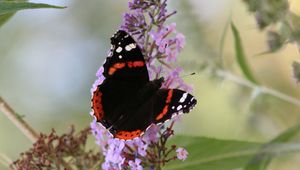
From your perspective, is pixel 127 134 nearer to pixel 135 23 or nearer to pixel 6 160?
pixel 135 23

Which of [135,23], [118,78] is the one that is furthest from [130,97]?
[135,23]

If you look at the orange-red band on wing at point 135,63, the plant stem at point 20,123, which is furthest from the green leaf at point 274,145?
the plant stem at point 20,123

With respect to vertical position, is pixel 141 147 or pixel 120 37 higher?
pixel 120 37

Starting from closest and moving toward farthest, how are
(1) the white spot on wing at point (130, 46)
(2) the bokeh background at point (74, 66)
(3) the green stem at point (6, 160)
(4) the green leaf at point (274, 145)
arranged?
1. (4) the green leaf at point (274, 145)
2. (1) the white spot on wing at point (130, 46)
3. (3) the green stem at point (6, 160)
4. (2) the bokeh background at point (74, 66)

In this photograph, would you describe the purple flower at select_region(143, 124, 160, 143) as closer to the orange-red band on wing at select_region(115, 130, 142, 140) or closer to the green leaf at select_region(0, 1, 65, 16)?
the orange-red band on wing at select_region(115, 130, 142, 140)

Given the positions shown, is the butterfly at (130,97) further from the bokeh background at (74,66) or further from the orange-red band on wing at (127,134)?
the bokeh background at (74,66)

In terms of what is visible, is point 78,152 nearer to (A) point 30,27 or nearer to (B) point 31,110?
(B) point 31,110

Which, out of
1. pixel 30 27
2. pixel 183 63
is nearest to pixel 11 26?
pixel 30 27
